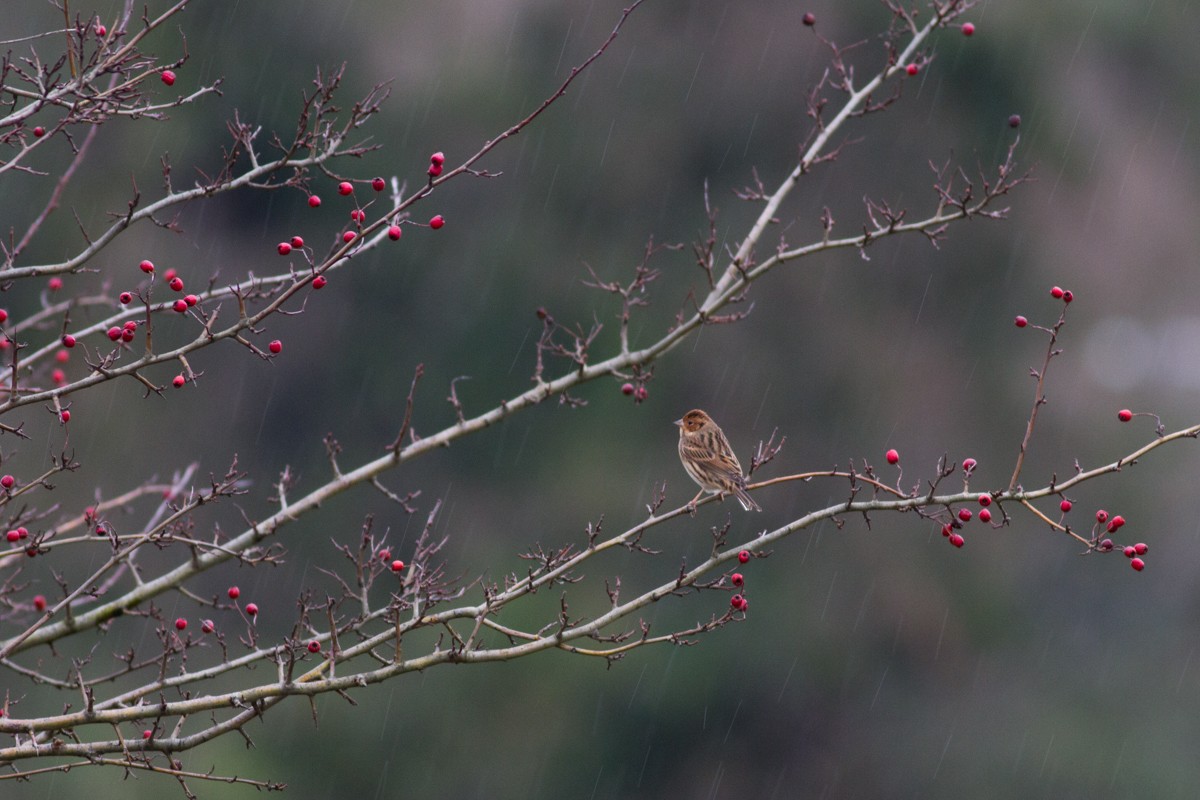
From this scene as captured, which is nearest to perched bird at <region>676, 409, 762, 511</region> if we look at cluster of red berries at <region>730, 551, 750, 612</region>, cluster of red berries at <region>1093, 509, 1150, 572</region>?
cluster of red berries at <region>730, 551, 750, 612</region>

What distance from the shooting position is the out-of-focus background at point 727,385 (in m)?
20.5

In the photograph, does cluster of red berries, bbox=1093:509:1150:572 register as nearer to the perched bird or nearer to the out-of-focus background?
the perched bird

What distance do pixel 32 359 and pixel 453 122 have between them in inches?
739

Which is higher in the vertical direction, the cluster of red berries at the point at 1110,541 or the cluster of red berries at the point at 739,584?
the cluster of red berries at the point at 1110,541

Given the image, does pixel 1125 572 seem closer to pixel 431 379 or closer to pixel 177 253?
pixel 431 379

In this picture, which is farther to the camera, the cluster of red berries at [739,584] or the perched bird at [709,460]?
the perched bird at [709,460]

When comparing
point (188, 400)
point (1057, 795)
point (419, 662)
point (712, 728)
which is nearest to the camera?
point (419, 662)

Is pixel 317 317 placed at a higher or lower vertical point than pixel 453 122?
lower

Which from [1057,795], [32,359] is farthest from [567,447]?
[32,359]

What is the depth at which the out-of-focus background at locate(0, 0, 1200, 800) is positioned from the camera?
20.5 metres

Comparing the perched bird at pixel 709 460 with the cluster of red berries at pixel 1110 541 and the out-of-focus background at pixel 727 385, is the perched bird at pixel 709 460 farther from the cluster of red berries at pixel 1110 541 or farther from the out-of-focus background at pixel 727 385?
the out-of-focus background at pixel 727 385

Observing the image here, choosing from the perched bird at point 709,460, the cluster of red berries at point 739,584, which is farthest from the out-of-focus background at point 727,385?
the cluster of red berries at point 739,584

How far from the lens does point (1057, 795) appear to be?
778 inches

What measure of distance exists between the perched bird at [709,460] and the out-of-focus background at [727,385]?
1188 centimetres
